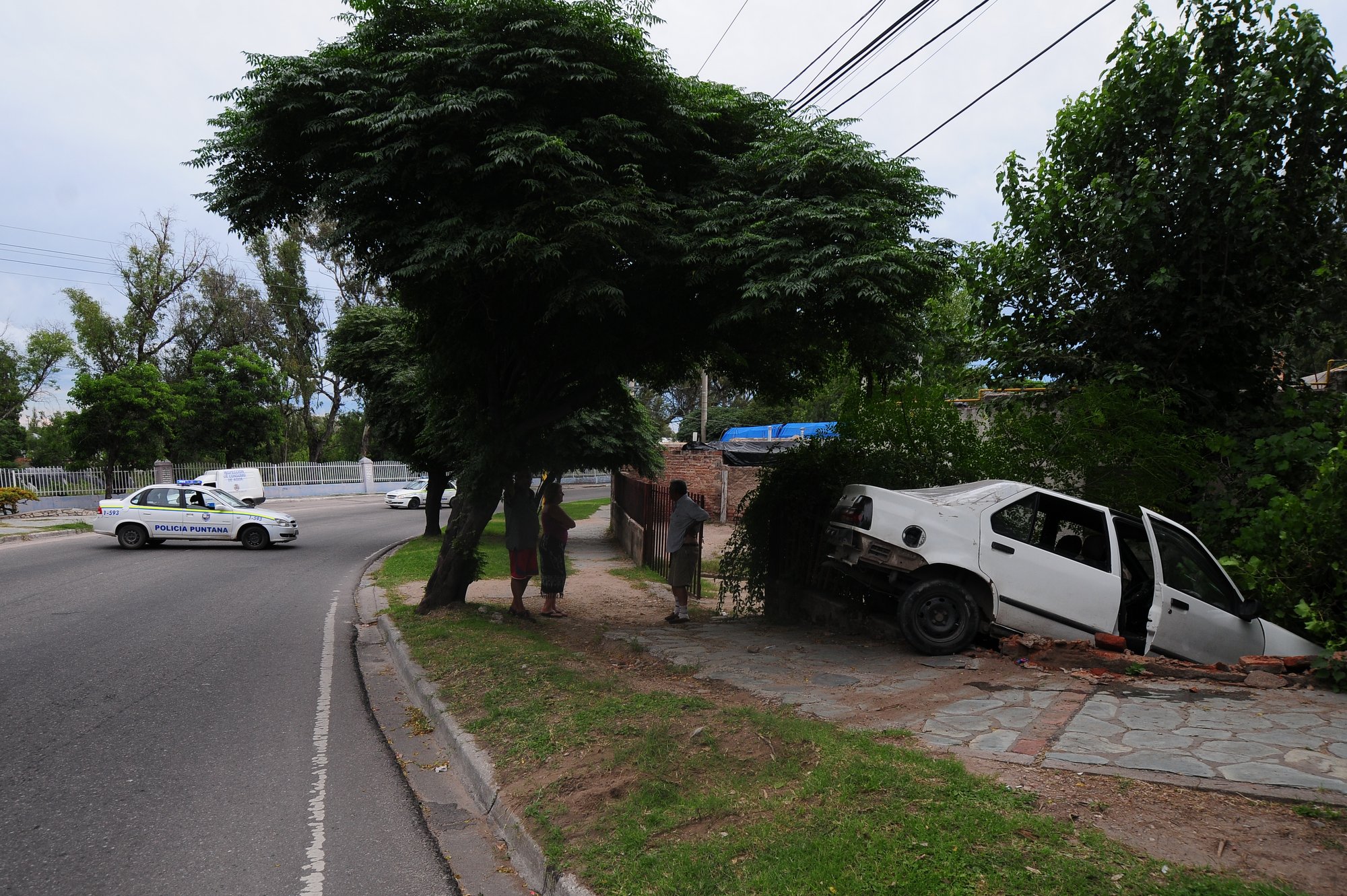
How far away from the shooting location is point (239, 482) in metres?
Result: 34.1

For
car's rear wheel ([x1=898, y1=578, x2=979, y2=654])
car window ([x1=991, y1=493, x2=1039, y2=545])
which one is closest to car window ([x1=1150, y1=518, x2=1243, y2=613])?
car window ([x1=991, y1=493, x2=1039, y2=545])

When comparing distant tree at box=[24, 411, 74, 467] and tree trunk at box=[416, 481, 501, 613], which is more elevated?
distant tree at box=[24, 411, 74, 467]

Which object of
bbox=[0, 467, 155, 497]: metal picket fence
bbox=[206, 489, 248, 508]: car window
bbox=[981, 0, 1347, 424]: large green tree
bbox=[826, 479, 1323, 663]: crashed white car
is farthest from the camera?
bbox=[0, 467, 155, 497]: metal picket fence

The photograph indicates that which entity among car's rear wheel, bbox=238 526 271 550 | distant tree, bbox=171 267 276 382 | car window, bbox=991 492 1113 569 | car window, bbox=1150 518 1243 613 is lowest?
car's rear wheel, bbox=238 526 271 550

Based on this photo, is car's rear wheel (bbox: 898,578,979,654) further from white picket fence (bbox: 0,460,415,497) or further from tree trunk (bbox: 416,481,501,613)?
white picket fence (bbox: 0,460,415,497)

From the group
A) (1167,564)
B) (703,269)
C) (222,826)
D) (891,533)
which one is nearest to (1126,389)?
(1167,564)

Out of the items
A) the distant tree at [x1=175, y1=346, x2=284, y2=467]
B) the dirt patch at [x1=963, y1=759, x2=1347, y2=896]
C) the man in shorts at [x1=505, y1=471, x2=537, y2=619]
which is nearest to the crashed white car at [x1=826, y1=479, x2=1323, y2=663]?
the dirt patch at [x1=963, y1=759, x2=1347, y2=896]

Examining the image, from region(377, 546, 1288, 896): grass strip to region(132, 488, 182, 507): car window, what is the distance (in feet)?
54.9

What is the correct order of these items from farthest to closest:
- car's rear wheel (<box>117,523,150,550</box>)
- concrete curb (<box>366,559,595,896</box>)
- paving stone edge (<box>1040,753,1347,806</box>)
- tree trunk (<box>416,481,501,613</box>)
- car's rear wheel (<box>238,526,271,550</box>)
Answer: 1. car's rear wheel (<box>238,526,271,550</box>)
2. car's rear wheel (<box>117,523,150,550</box>)
3. tree trunk (<box>416,481,501,613</box>)
4. paving stone edge (<box>1040,753,1347,806</box>)
5. concrete curb (<box>366,559,595,896</box>)

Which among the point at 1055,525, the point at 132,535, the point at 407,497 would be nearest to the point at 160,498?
the point at 132,535

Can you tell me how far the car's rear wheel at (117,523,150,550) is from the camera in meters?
19.3

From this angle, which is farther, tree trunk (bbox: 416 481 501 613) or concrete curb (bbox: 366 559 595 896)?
tree trunk (bbox: 416 481 501 613)

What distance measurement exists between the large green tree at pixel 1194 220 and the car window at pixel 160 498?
18001 mm

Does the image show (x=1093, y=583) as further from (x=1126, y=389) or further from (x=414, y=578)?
(x=414, y=578)
